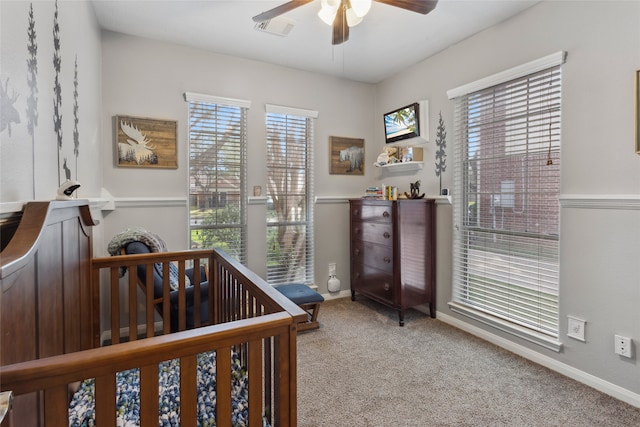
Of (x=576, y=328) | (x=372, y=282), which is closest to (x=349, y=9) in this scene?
(x=372, y=282)

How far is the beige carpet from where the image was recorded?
173 cm

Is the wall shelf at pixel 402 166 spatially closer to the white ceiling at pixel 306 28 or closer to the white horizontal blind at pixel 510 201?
the white horizontal blind at pixel 510 201

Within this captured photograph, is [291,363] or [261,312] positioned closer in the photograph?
[291,363]

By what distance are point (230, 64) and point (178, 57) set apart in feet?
1.54

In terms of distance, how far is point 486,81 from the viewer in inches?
102

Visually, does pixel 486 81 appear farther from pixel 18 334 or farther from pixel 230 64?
pixel 18 334

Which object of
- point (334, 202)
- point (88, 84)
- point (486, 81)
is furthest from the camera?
point (334, 202)

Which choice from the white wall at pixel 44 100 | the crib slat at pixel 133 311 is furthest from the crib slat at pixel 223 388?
the crib slat at pixel 133 311

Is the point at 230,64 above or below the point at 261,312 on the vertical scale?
above

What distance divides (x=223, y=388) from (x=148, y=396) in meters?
0.18

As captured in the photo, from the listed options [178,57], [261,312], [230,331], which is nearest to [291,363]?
[230,331]

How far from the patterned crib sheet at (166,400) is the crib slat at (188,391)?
318 mm

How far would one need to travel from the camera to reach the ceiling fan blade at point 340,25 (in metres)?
1.94

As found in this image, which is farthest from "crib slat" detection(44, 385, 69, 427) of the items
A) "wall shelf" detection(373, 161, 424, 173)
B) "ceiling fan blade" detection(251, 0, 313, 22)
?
"wall shelf" detection(373, 161, 424, 173)
